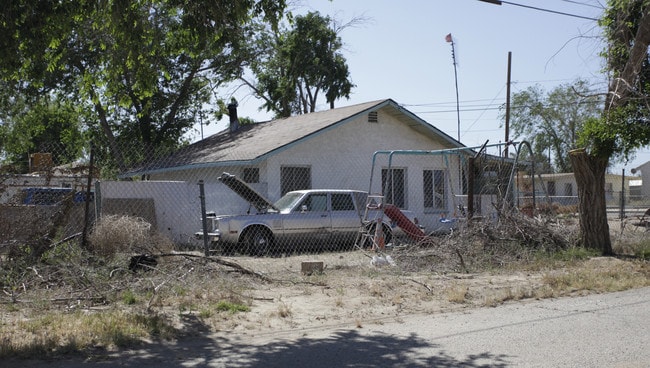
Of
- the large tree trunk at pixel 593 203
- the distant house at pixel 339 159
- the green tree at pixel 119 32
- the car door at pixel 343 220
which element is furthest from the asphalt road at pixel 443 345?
the distant house at pixel 339 159

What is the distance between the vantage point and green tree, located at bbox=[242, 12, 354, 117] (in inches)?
1486

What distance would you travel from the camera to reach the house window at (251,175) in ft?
63.4

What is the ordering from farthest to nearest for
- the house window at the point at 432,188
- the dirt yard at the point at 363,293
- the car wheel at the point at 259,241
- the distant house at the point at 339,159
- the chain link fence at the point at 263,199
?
the house window at the point at 432,188 < the distant house at the point at 339,159 < the car wheel at the point at 259,241 < the chain link fence at the point at 263,199 < the dirt yard at the point at 363,293

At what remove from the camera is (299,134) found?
19859mm

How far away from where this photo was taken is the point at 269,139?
2073 centimetres

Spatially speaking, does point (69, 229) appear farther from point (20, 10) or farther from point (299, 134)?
point (299, 134)

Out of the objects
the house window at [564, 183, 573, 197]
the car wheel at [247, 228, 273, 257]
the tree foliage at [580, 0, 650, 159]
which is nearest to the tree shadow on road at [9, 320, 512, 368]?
the car wheel at [247, 228, 273, 257]

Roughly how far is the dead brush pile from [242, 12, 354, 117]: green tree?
2446cm

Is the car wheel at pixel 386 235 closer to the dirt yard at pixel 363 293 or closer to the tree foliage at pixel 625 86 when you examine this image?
the dirt yard at pixel 363 293

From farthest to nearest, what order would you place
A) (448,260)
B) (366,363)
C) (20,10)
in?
(448,260)
(20,10)
(366,363)

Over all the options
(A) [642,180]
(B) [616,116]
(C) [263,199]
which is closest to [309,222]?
(C) [263,199]

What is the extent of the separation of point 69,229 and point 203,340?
4997 mm

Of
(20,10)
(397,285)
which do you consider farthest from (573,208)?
(20,10)

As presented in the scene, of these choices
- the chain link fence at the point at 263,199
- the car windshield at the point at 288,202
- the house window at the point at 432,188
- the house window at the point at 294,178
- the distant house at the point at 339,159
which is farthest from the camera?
the house window at the point at 432,188
